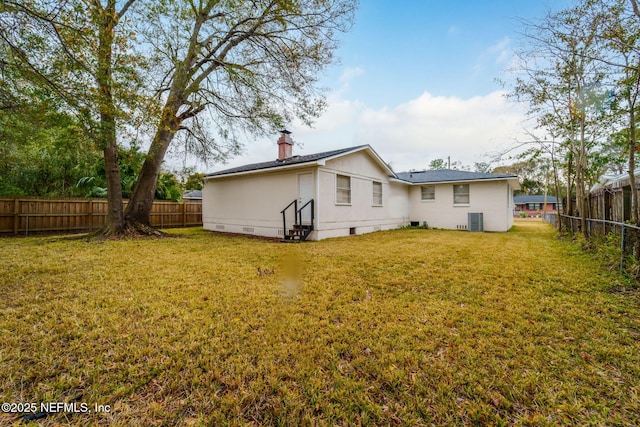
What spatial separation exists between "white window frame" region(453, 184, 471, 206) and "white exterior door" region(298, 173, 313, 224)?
339 inches

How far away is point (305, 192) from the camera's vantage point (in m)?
9.74

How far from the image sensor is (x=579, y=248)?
7.10m

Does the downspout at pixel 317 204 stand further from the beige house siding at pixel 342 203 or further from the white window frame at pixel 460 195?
the white window frame at pixel 460 195

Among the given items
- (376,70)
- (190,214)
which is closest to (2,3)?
(376,70)

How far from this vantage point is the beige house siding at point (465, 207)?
502 inches

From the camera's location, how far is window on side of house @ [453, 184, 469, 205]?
538 inches

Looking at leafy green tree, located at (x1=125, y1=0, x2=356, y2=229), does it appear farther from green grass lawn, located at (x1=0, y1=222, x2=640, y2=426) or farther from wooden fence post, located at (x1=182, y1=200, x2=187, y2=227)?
green grass lawn, located at (x1=0, y1=222, x2=640, y2=426)

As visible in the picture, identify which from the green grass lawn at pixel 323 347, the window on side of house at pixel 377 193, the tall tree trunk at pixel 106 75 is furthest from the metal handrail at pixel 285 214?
the tall tree trunk at pixel 106 75

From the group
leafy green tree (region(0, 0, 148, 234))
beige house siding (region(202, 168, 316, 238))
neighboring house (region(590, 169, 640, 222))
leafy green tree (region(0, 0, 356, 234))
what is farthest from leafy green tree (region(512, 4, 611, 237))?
leafy green tree (region(0, 0, 148, 234))

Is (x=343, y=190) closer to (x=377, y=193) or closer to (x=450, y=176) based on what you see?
(x=377, y=193)

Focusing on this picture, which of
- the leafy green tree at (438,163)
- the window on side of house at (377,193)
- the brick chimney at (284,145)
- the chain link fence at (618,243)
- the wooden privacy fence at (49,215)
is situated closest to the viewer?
the chain link fence at (618,243)

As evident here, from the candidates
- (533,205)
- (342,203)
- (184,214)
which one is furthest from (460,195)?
(533,205)

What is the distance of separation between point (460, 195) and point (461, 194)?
69mm

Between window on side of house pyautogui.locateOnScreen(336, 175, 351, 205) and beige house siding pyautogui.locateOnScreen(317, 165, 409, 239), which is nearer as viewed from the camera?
beige house siding pyautogui.locateOnScreen(317, 165, 409, 239)
